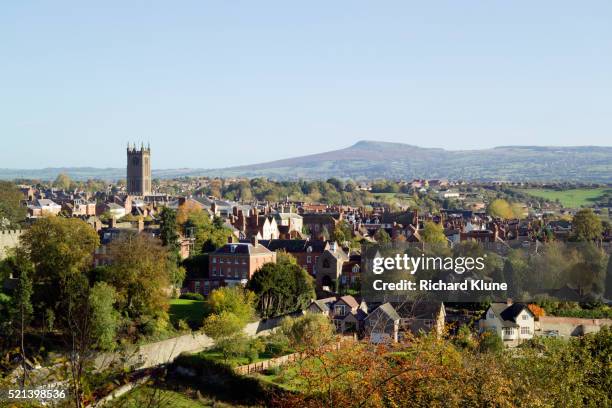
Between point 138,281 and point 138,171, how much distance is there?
261 ft

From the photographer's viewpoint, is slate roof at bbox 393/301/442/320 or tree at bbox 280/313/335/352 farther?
slate roof at bbox 393/301/442/320

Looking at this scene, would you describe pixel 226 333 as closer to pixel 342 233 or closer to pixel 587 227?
pixel 342 233

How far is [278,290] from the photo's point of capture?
36.2 m

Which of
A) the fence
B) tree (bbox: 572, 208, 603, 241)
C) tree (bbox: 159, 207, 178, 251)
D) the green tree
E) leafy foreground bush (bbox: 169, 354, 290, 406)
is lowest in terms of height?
leafy foreground bush (bbox: 169, 354, 290, 406)

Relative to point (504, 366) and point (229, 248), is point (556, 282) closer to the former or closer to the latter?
point (229, 248)

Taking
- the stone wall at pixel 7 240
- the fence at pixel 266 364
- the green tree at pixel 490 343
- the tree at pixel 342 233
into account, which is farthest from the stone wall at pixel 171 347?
the tree at pixel 342 233

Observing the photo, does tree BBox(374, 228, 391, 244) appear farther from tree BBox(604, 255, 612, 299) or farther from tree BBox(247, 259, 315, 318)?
tree BBox(247, 259, 315, 318)

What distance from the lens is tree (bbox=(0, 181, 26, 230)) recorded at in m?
49.0

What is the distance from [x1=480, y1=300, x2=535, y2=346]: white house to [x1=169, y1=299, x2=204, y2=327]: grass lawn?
11340 millimetres

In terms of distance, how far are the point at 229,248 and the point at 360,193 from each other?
89.1m

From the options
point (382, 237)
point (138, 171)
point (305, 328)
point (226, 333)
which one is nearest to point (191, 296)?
point (226, 333)

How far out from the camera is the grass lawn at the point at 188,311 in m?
33.8

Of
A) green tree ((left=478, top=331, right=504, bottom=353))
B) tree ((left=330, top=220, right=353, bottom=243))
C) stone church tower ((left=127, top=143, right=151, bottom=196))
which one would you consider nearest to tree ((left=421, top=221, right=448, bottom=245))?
tree ((left=330, top=220, right=353, bottom=243))

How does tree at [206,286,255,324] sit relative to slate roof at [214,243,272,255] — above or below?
below
